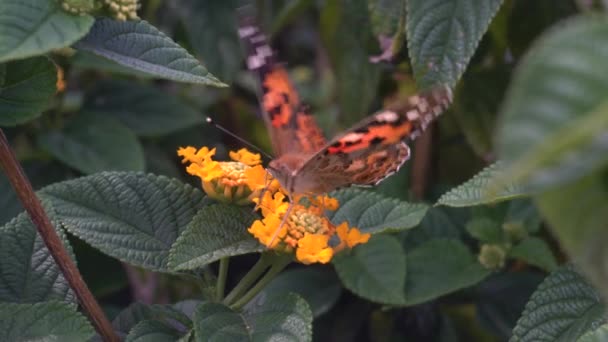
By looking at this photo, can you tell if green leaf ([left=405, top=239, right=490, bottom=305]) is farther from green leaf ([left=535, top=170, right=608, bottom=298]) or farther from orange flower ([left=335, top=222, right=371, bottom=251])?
green leaf ([left=535, top=170, right=608, bottom=298])

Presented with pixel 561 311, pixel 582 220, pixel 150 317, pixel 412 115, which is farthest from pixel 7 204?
pixel 582 220

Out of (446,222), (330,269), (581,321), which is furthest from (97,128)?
(581,321)

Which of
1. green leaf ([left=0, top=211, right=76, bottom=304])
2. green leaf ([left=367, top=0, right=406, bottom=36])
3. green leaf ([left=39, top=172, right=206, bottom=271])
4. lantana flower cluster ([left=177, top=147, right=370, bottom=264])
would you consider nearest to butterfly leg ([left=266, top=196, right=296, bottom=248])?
lantana flower cluster ([left=177, top=147, right=370, bottom=264])

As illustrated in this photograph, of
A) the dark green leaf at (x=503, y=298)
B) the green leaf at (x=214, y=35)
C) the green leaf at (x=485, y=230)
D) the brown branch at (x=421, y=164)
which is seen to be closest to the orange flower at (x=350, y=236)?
the green leaf at (x=485, y=230)

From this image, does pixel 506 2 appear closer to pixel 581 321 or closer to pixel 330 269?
pixel 330 269

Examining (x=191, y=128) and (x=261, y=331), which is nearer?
(x=261, y=331)

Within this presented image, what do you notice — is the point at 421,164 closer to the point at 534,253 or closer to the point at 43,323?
the point at 534,253
